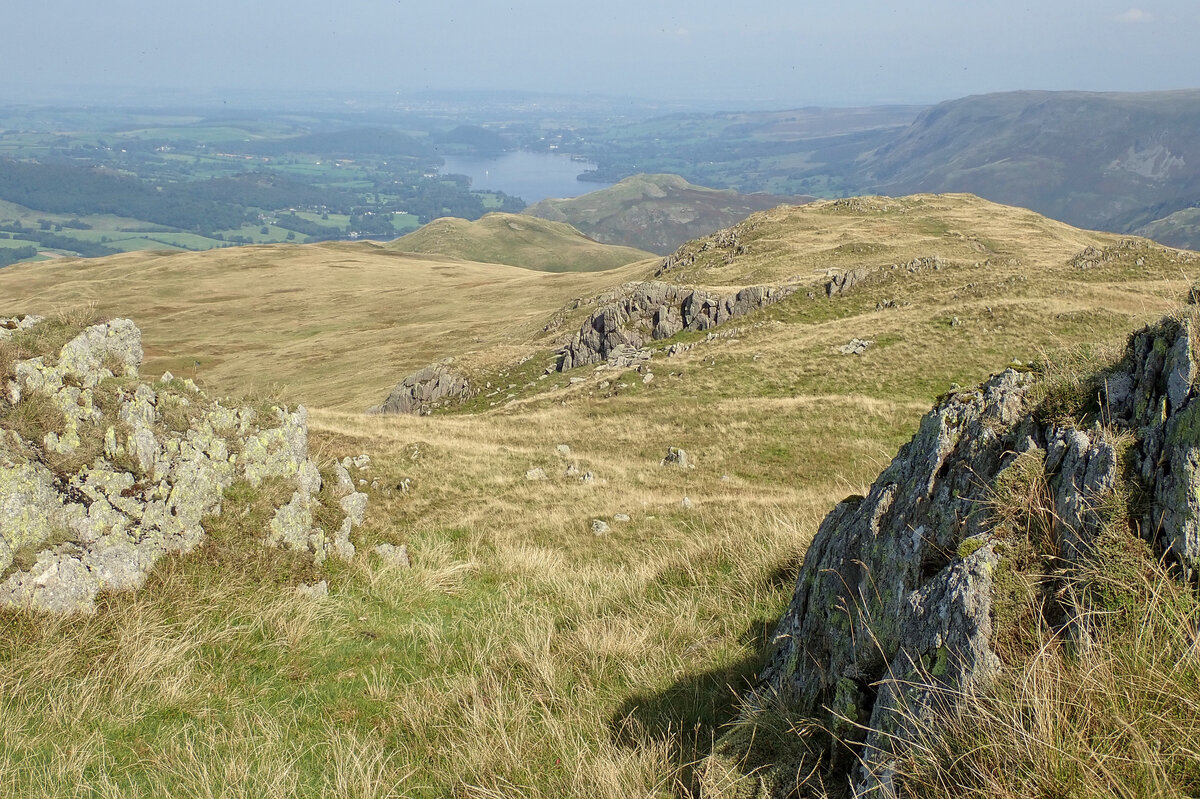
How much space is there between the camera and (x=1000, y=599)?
361cm

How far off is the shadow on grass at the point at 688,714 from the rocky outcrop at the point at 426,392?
39229 millimetres

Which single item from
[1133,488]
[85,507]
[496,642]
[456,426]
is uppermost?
[1133,488]

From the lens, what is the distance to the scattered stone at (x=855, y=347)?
3438 centimetres

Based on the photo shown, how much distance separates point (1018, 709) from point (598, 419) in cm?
2733

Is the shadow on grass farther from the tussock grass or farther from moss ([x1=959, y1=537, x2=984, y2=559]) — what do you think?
moss ([x1=959, y1=537, x2=984, y2=559])

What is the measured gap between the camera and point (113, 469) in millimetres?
8406

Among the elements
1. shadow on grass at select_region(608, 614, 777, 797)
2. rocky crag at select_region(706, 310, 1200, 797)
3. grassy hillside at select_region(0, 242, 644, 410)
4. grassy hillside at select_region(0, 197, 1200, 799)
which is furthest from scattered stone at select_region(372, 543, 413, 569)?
grassy hillside at select_region(0, 242, 644, 410)

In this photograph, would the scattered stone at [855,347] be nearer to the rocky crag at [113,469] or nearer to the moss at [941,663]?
the rocky crag at [113,469]

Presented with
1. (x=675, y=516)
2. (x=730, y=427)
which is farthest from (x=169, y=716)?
(x=730, y=427)

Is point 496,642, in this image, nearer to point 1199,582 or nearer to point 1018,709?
point 1018,709

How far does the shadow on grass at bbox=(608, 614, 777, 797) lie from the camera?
467 cm

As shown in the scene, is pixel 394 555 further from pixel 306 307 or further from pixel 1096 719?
pixel 306 307

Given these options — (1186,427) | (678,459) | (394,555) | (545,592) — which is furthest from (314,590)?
(678,459)

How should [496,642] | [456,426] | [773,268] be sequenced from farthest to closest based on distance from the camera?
[773,268], [456,426], [496,642]
